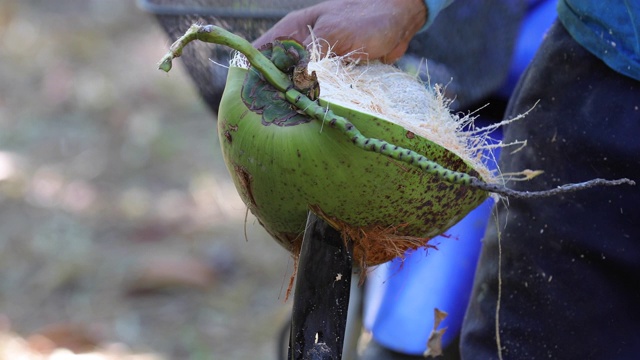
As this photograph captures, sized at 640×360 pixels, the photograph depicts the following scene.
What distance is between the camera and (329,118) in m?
0.93

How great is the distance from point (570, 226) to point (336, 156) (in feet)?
1.76

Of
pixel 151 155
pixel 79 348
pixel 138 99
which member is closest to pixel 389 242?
pixel 79 348

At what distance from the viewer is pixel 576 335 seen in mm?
1345

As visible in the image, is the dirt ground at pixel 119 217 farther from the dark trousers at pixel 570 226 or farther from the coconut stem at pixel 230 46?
the coconut stem at pixel 230 46

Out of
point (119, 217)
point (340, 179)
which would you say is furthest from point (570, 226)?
point (119, 217)

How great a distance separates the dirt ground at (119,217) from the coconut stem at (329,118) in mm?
1323

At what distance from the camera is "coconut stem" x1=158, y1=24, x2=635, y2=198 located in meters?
0.91

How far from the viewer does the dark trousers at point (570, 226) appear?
4.18 ft

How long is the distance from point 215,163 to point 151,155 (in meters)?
0.34

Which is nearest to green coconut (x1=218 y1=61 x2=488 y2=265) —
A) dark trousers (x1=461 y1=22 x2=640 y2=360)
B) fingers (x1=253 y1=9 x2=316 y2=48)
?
fingers (x1=253 y1=9 x2=316 y2=48)

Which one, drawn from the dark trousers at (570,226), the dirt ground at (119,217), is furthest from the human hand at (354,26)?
the dirt ground at (119,217)

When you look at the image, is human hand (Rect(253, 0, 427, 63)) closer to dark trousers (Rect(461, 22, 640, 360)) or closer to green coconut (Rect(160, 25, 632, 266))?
green coconut (Rect(160, 25, 632, 266))

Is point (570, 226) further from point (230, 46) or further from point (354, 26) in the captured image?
point (230, 46)

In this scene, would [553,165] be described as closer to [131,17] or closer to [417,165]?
[417,165]
